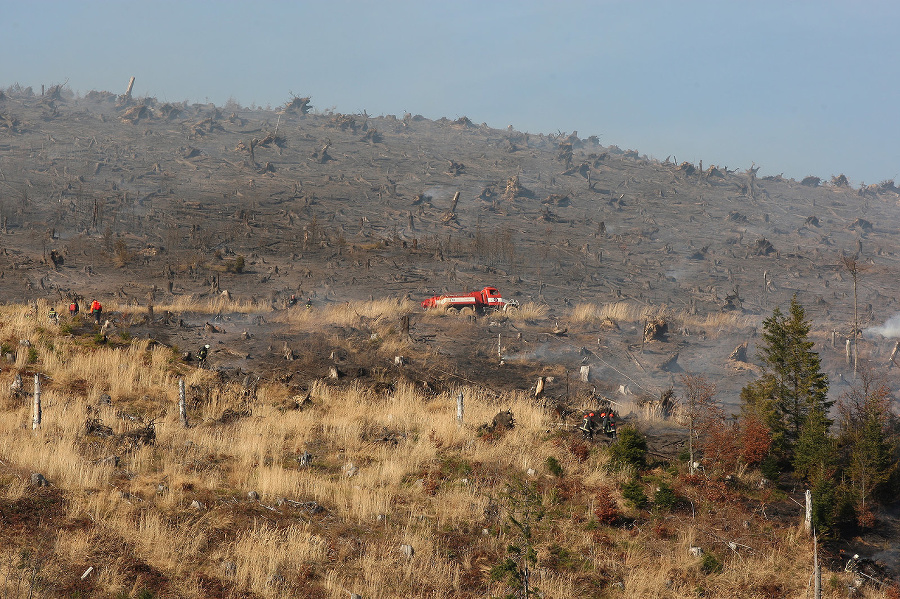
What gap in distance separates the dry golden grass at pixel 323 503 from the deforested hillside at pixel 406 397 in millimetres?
61

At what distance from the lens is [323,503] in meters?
12.4

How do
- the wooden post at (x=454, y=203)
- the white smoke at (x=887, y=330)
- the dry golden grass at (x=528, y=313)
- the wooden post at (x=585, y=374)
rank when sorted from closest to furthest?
the wooden post at (x=585, y=374) → the dry golden grass at (x=528, y=313) → the white smoke at (x=887, y=330) → the wooden post at (x=454, y=203)

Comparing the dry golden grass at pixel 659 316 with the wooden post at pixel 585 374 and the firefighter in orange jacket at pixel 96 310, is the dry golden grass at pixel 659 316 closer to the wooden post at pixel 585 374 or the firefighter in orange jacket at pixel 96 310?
the wooden post at pixel 585 374

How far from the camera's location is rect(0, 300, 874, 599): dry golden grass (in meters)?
9.94

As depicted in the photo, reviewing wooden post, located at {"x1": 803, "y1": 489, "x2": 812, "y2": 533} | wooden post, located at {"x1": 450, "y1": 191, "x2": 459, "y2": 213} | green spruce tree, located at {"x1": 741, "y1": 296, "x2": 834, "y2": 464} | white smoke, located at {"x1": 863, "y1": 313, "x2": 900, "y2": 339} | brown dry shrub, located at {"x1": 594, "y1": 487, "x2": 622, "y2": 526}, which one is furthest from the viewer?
wooden post, located at {"x1": 450, "y1": 191, "x2": 459, "y2": 213}

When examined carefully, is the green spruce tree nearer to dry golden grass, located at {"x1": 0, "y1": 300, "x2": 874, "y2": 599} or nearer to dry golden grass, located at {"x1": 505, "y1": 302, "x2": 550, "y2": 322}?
dry golden grass, located at {"x1": 0, "y1": 300, "x2": 874, "y2": 599}

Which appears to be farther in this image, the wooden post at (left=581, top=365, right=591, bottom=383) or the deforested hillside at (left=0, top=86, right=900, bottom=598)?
the wooden post at (left=581, top=365, right=591, bottom=383)

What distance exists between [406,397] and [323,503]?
6.49 m

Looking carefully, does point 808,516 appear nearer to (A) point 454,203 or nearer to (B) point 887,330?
(B) point 887,330

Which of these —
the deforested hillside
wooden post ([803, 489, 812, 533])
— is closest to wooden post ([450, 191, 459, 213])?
the deforested hillside

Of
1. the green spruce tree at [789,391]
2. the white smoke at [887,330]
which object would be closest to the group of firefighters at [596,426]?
the green spruce tree at [789,391]

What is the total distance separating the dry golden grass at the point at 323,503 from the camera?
9.94 meters

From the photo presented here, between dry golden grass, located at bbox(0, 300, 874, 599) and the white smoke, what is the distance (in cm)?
2671

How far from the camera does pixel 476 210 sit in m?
57.7
